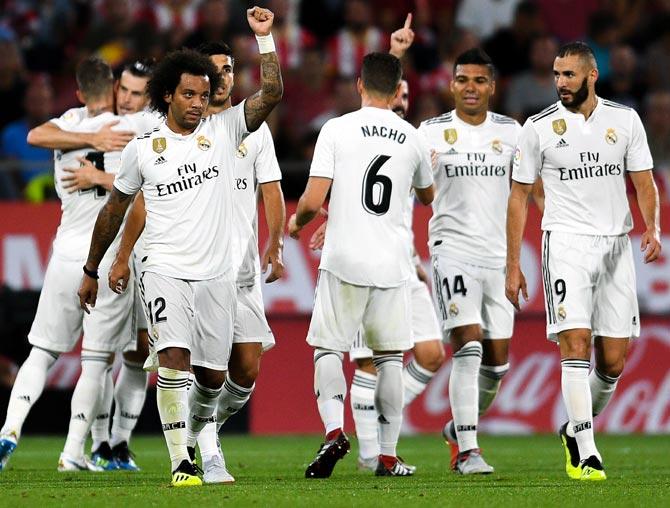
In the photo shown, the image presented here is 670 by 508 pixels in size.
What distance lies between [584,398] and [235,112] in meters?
2.66

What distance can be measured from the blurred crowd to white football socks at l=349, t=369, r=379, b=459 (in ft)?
18.0

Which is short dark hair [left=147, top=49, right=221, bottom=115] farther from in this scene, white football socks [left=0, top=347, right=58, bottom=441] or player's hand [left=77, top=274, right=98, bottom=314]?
white football socks [left=0, top=347, right=58, bottom=441]

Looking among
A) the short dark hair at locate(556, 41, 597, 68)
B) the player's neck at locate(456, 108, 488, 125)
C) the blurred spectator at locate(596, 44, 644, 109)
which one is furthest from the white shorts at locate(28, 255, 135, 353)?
the blurred spectator at locate(596, 44, 644, 109)

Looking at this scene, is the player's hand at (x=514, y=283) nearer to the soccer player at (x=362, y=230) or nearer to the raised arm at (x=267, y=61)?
the soccer player at (x=362, y=230)

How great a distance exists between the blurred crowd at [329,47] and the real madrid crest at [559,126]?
5.98 metres

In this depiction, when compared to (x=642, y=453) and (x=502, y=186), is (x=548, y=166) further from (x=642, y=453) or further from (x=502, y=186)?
(x=642, y=453)

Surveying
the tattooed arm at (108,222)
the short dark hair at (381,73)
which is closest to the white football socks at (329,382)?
the tattooed arm at (108,222)

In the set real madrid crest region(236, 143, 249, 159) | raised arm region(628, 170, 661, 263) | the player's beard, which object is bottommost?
raised arm region(628, 170, 661, 263)

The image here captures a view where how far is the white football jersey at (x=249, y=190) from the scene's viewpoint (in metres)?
9.07

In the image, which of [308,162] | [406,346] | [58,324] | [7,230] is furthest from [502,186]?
[7,230]

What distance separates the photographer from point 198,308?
8.19 metres

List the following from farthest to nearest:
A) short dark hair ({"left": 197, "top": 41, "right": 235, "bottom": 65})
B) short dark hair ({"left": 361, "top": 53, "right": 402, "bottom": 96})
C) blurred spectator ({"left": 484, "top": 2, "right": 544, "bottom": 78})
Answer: blurred spectator ({"left": 484, "top": 2, "right": 544, "bottom": 78}), short dark hair ({"left": 197, "top": 41, "right": 235, "bottom": 65}), short dark hair ({"left": 361, "top": 53, "right": 402, "bottom": 96})

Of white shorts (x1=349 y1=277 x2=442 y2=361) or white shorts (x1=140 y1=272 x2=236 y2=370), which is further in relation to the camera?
white shorts (x1=349 y1=277 x2=442 y2=361)

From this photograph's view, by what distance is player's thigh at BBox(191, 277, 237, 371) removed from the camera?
8.19 metres
